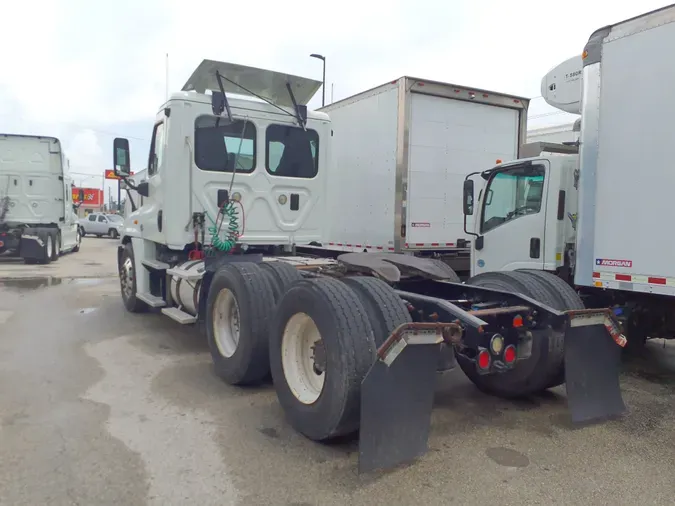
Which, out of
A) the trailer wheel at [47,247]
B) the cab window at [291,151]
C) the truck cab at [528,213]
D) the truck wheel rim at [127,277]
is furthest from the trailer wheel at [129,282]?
the trailer wheel at [47,247]

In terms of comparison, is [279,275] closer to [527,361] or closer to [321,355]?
[321,355]

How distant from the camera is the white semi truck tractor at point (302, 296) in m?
3.40

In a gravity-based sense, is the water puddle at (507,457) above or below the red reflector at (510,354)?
below

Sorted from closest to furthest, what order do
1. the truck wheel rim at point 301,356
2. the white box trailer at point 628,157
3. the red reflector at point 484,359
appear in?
the red reflector at point 484,359 < the truck wheel rim at point 301,356 < the white box trailer at point 628,157

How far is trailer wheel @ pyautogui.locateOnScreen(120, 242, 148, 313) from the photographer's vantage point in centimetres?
831

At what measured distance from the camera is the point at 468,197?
23.7 feet

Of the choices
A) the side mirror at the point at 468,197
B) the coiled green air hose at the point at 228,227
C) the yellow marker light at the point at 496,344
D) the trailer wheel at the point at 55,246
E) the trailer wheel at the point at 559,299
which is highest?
the side mirror at the point at 468,197

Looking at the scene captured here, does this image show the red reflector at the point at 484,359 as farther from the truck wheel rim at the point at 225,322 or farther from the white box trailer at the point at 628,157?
the truck wheel rim at the point at 225,322

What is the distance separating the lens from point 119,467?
3.51 meters

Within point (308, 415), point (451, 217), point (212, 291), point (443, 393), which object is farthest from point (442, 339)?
point (451, 217)

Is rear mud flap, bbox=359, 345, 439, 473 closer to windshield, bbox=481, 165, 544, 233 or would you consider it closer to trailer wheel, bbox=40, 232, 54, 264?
windshield, bbox=481, 165, 544, 233

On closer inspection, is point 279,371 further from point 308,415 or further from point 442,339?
point 442,339

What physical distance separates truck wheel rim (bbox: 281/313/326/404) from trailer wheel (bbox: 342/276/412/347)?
447 millimetres

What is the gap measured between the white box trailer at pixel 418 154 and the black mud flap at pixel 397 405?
4657mm
